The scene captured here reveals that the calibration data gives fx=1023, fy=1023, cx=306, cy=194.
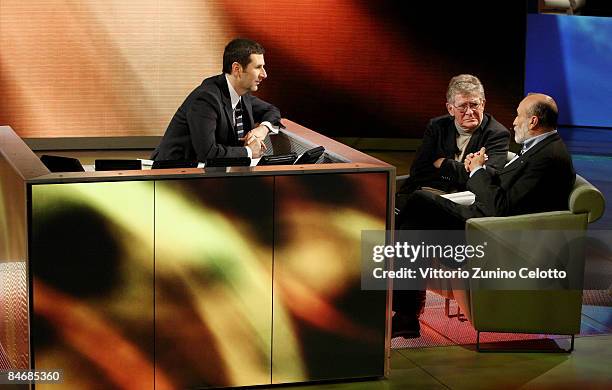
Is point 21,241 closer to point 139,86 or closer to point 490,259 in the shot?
point 490,259

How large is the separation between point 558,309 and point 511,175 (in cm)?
64

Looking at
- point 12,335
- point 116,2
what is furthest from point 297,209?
point 116,2

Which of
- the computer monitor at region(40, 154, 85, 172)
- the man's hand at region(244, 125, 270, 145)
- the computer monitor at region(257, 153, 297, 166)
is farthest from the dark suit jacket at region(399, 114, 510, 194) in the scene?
the computer monitor at region(40, 154, 85, 172)

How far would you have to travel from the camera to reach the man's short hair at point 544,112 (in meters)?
4.66

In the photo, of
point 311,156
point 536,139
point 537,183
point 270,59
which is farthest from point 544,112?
point 270,59

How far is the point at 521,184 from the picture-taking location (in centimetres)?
462

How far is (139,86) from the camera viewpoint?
30.5ft

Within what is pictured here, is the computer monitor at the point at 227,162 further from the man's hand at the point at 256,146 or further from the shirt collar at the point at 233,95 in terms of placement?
the shirt collar at the point at 233,95

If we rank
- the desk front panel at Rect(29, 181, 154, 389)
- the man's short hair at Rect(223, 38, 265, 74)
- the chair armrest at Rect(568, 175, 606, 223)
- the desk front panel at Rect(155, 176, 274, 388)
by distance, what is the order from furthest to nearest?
the man's short hair at Rect(223, 38, 265, 74)
the chair armrest at Rect(568, 175, 606, 223)
the desk front panel at Rect(155, 176, 274, 388)
the desk front panel at Rect(29, 181, 154, 389)

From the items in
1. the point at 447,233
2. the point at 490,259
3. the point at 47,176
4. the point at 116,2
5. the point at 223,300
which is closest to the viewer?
the point at 47,176

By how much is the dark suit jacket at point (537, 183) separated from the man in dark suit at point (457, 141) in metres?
0.53

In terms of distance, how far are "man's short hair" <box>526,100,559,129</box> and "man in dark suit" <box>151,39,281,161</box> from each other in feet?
4.25

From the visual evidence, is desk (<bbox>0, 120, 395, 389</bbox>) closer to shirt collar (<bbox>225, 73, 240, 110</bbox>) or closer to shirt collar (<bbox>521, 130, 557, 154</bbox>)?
shirt collar (<bbox>521, 130, 557, 154</bbox>)

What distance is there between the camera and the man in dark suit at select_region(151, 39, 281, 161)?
192 inches
